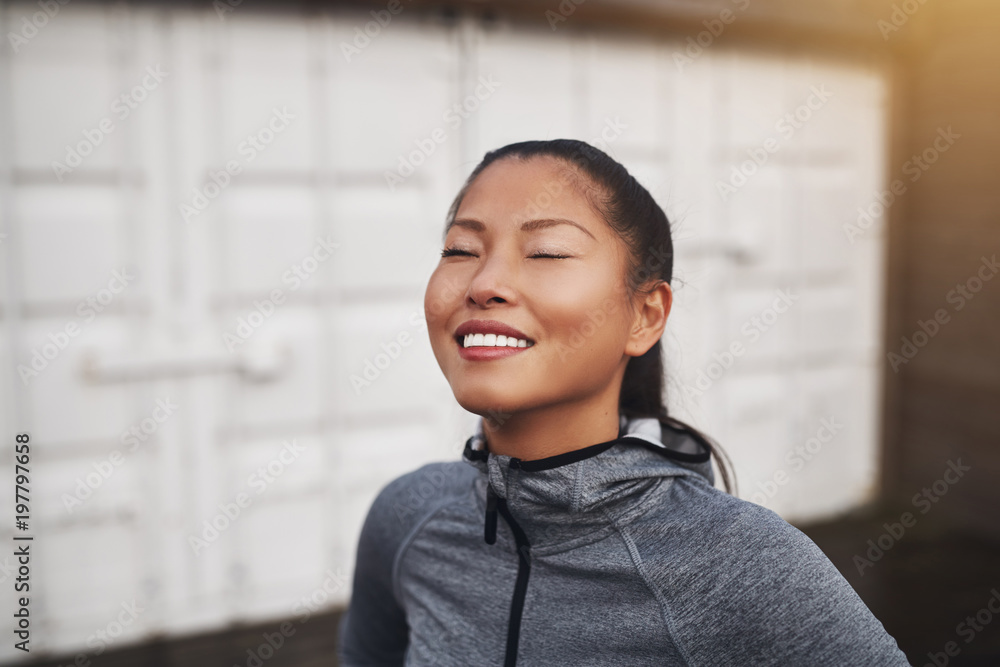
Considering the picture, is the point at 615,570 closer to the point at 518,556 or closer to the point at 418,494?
the point at 518,556

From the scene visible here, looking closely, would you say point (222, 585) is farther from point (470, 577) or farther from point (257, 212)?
point (470, 577)

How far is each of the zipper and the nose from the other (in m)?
0.28

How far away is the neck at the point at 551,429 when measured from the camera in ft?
4.17

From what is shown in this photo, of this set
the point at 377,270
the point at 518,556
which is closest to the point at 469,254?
the point at 518,556

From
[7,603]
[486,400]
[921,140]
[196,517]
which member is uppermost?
[921,140]

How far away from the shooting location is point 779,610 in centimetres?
102

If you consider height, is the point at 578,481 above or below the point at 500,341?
below

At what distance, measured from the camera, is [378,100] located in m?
3.30

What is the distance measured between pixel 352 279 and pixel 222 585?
4.63 ft

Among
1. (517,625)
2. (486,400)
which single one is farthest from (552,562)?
(486,400)

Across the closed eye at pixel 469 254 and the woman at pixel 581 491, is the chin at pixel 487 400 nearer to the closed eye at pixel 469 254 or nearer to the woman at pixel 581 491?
the woman at pixel 581 491

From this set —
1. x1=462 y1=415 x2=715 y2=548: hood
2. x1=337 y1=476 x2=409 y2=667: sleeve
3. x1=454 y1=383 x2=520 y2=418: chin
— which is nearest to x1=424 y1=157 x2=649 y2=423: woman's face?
x1=454 y1=383 x2=520 y2=418: chin

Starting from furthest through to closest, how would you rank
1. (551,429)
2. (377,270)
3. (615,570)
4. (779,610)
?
(377,270) < (551,429) < (615,570) < (779,610)

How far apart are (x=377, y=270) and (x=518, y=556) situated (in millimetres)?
2256
